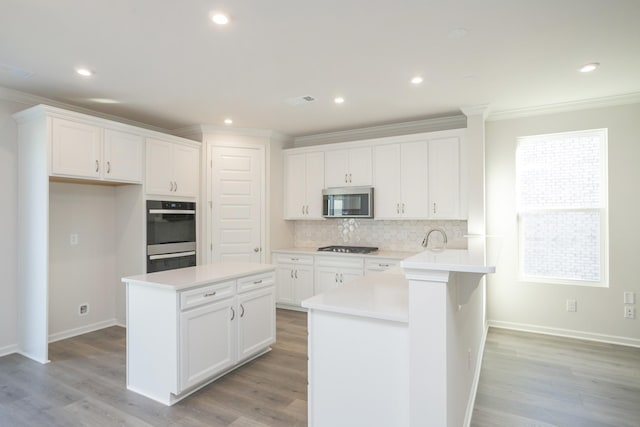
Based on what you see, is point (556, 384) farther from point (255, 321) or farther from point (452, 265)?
point (255, 321)

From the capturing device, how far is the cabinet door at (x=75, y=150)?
3258mm

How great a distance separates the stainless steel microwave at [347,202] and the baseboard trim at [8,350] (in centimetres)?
371

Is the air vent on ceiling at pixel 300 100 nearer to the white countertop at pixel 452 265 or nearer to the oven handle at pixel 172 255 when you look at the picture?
the oven handle at pixel 172 255

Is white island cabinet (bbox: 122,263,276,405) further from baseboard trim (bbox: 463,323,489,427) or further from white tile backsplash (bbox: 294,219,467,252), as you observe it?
white tile backsplash (bbox: 294,219,467,252)

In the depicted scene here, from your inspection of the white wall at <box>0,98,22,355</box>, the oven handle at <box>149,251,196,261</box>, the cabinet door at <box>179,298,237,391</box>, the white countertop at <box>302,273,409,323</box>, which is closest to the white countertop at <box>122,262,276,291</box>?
the cabinet door at <box>179,298,237,391</box>

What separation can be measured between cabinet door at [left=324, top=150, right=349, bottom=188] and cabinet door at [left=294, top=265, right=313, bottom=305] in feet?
4.07

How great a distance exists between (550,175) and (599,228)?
76 centimetres

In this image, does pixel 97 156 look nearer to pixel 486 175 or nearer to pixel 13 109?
pixel 13 109

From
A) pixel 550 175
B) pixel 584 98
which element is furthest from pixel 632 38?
pixel 550 175

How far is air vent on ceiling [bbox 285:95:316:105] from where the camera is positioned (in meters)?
3.65

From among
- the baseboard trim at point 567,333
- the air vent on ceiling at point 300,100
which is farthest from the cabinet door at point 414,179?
the baseboard trim at point 567,333

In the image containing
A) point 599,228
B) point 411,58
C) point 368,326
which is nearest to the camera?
point 368,326

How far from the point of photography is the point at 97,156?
3.59m

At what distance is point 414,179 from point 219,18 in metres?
3.00
